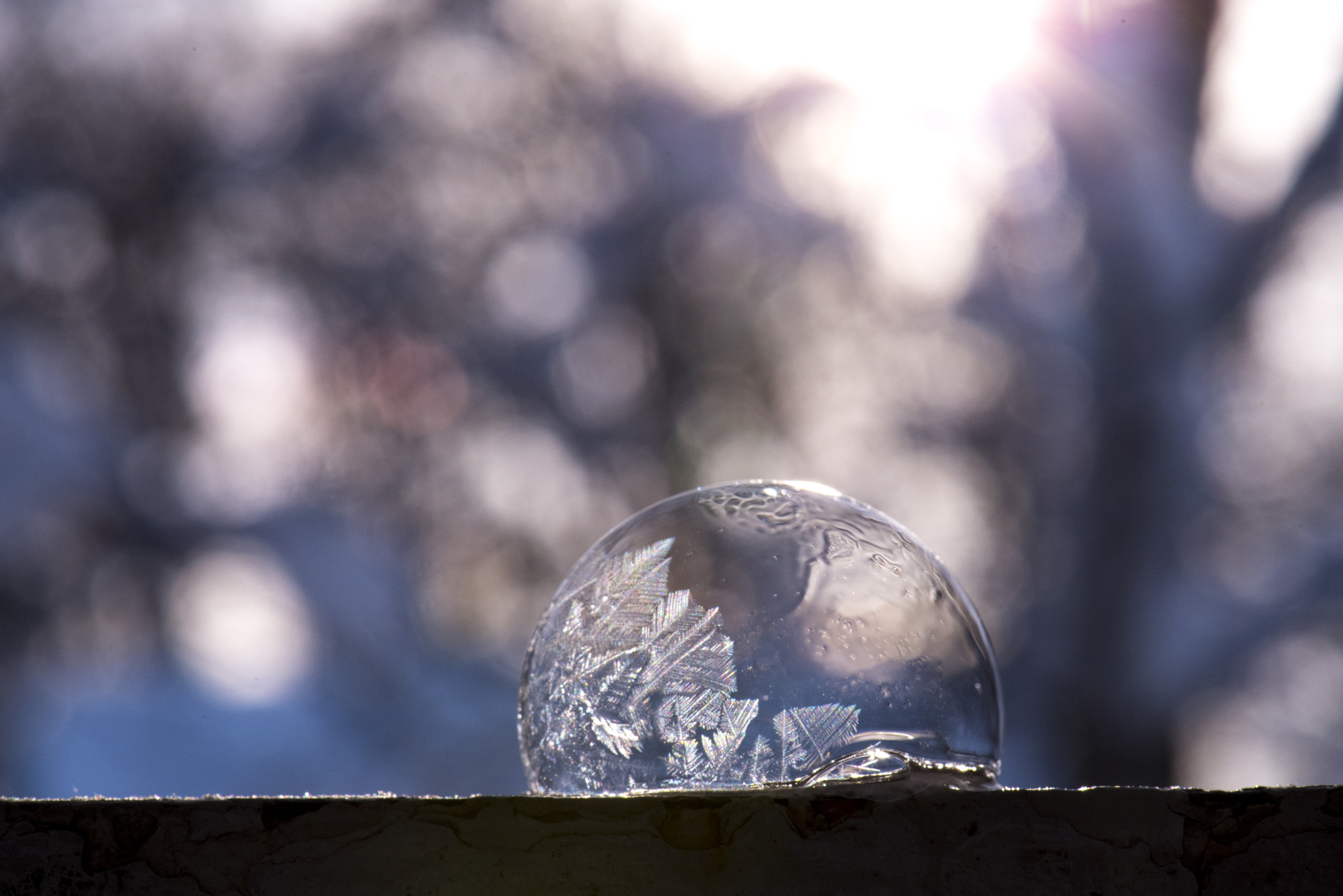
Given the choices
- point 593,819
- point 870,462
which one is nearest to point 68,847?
point 593,819

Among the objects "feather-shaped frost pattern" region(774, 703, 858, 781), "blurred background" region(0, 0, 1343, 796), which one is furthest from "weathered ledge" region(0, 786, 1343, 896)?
"blurred background" region(0, 0, 1343, 796)

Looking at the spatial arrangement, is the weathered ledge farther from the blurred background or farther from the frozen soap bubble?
the blurred background

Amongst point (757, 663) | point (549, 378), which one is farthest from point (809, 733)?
point (549, 378)

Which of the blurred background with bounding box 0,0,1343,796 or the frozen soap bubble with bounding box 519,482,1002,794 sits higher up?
the blurred background with bounding box 0,0,1343,796

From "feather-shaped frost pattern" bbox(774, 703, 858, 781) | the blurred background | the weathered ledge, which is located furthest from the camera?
the blurred background

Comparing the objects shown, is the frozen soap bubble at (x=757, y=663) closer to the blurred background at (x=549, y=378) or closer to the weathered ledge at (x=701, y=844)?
the weathered ledge at (x=701, y=844)

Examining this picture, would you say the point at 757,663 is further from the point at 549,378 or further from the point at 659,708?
the point at 549,378

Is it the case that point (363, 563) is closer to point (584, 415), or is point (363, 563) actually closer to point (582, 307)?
Answer: point (584, 415)
